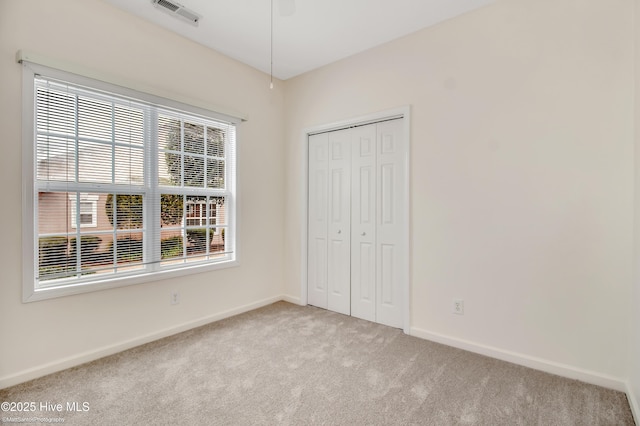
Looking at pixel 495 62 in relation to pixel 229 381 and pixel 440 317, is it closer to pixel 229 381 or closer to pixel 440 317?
pixel 440 317

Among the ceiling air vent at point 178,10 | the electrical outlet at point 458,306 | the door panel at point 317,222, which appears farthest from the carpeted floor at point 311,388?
the ceiling air vent at point 178,10

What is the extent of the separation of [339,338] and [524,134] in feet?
7.41

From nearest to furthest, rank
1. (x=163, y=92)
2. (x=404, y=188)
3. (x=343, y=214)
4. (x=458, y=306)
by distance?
1. (x=458, y=306)
2. (x=163, y=92)
3. (x=404, y=188)
4. (x=343, y=214)

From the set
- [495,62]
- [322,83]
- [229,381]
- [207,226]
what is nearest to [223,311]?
[207,226]

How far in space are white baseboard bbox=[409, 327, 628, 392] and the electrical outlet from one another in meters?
0.23

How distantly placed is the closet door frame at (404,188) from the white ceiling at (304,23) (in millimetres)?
716

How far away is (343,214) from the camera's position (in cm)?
346

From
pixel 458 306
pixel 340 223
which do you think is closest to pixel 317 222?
pixel 340 223

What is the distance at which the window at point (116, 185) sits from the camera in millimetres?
2205

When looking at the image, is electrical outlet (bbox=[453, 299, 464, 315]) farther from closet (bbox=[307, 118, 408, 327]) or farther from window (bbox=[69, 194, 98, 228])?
window (bbox=[69, 194, 98, 228])

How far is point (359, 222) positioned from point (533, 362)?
1.85 m

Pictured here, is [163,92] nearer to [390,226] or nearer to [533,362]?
[390,226]

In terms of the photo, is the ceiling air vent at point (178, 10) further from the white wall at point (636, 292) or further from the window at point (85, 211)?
the white wall at point (636, 292)

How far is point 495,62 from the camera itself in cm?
244
